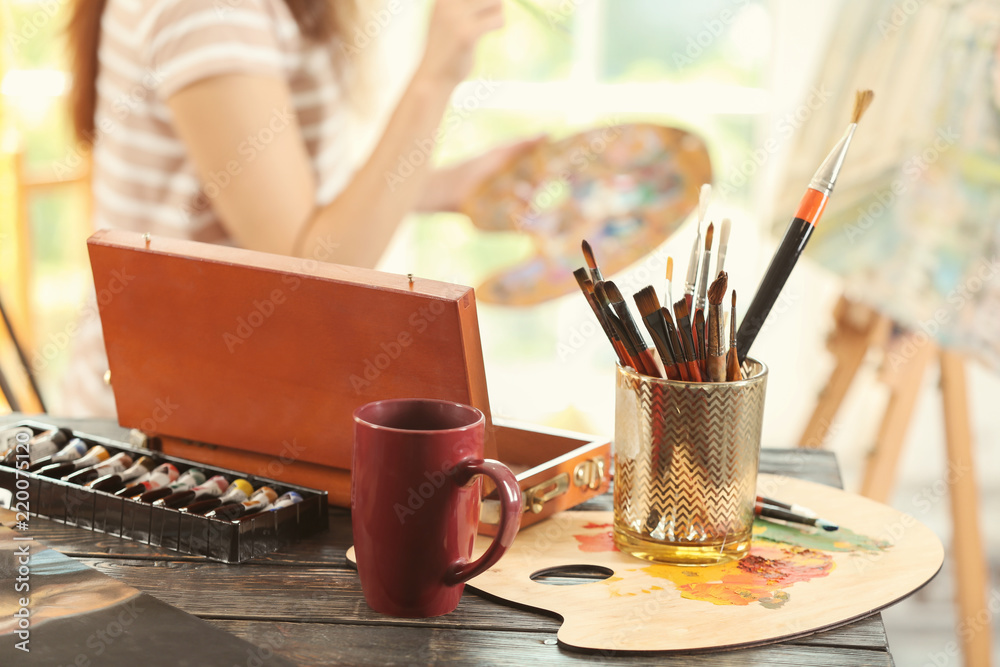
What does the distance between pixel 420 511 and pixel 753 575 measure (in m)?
0.20

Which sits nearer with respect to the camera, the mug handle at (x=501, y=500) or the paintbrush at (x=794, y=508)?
the mug handle at (x=501, y=500)

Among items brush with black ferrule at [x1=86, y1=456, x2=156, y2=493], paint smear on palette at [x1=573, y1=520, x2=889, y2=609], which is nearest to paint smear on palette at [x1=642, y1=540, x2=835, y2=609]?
paint smear on palette at [x1=573, y1=520, x2=889, y2=609]

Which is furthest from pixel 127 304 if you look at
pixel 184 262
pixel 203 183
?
pixel 203 183

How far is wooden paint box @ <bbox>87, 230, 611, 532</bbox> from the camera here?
20.9 inches

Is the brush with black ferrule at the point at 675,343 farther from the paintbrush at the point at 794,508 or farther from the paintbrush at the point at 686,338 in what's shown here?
the paintbrush at the point at 794,508

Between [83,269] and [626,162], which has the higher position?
[626,162]

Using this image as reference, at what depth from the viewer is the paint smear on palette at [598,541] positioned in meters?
0.56

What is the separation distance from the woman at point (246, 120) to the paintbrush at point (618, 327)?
45 cm

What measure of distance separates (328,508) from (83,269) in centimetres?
185

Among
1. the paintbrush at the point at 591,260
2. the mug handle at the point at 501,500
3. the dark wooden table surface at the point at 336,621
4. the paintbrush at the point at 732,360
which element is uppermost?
the paintbrush at the point at 591,260

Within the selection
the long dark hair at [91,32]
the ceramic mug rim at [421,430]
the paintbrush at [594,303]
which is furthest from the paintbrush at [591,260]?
the long dark hair at [91,32]

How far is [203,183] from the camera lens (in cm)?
91

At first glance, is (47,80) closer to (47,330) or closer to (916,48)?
(47,330)

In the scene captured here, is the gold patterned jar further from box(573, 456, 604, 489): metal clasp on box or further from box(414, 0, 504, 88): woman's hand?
box(414, 0, 504, 88): woman's hand
